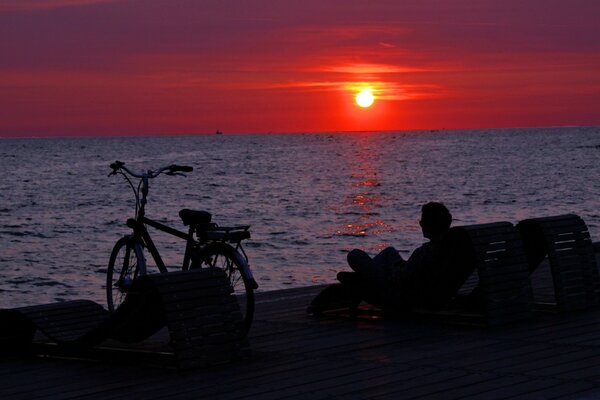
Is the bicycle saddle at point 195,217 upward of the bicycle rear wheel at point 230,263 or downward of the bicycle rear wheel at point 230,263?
upward

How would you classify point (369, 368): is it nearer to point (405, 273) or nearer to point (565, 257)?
point (405, 273)

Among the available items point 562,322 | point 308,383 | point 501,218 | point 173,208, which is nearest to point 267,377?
point 308,383

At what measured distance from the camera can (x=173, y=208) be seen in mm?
64312

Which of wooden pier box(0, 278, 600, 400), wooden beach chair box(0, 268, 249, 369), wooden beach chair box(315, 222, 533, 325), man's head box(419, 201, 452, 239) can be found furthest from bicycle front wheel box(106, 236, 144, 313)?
man's head box(419, 201, 452, 239)

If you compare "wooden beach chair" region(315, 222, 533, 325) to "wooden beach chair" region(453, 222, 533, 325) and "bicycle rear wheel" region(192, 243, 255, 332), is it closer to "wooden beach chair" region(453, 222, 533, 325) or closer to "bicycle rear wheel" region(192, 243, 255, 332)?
"wooden beach chair" region(453, 222, 533, 325)

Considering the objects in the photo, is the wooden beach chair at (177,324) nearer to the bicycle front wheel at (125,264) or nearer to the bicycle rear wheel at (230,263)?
the bicycle rear wheel at (230,263)

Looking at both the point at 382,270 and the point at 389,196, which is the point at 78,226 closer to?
the point at 389,196

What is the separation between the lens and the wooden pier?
7.25 m

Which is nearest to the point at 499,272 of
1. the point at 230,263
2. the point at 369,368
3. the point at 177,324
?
the point at 369,368

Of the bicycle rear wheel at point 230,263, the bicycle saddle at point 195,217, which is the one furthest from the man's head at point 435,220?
the bicycle saddle at point 195,217

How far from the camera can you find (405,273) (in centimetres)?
1012

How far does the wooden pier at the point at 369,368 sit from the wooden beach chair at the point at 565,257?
0.41m

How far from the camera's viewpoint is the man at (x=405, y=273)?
988 centimetres

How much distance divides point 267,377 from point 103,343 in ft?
6.44
